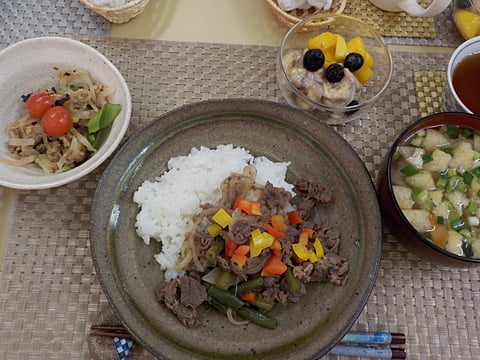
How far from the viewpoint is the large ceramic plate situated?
168cm

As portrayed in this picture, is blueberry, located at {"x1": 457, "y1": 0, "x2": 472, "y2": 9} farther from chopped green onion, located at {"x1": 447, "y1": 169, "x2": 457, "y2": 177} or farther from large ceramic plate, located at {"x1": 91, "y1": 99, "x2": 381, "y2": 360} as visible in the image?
large ceramic plate, located at {"x1": 91, "y1": 99, "x2": 381, "y2": 360}

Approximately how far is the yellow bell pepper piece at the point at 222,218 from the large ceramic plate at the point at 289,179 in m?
0.32

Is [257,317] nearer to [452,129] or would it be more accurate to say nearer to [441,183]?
[441,183]

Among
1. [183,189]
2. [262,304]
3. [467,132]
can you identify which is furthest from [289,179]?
[467,132]

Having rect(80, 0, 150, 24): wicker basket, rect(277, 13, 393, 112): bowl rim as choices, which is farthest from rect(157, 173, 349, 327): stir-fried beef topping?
rect(80, 0, 150, 24): wicker basket

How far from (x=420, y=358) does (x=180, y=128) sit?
4.60 ft

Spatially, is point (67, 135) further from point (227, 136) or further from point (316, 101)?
point (316, 101)

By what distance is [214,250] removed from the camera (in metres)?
1.81

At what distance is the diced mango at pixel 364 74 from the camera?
7.59 feet

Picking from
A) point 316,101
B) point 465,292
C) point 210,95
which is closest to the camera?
point 465,292

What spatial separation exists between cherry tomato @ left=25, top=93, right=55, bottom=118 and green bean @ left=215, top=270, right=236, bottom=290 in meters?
1.11

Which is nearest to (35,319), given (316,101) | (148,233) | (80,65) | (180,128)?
(148,233)

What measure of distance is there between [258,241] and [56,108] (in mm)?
1111

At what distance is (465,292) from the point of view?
2.04 meters
